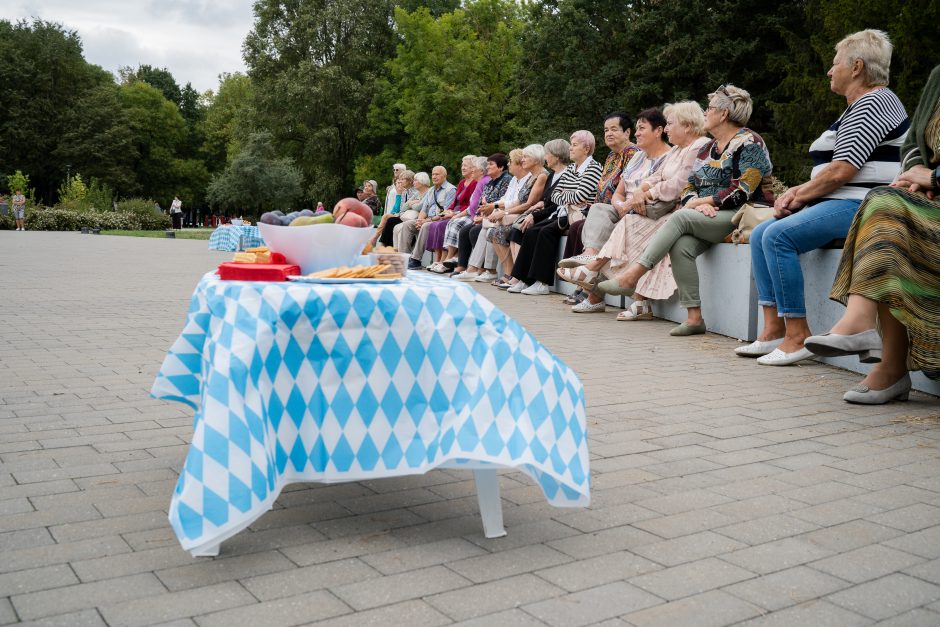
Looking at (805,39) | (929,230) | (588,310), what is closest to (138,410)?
(929,230)

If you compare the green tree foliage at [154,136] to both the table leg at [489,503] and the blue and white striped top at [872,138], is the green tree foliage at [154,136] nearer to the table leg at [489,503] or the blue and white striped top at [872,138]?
the blue and white striped top at [872,138]

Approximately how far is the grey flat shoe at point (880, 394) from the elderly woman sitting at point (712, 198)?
2.84 m

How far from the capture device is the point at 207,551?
2.81 metres

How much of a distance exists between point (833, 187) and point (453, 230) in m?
9.40

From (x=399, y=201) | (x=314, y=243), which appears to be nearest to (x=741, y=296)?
(x=314, y=243)

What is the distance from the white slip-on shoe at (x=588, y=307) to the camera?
10211mm

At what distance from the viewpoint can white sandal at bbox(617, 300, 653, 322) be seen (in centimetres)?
955

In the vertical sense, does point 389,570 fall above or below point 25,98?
below

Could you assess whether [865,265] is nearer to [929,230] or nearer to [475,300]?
[929,230]

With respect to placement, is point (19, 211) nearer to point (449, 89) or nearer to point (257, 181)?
point (257, 181)

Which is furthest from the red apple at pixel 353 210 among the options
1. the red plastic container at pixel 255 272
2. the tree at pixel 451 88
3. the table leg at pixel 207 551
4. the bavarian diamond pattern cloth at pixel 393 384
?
the tree at pixel 451 88

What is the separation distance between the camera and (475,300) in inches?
122

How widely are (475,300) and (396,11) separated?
5174 cm

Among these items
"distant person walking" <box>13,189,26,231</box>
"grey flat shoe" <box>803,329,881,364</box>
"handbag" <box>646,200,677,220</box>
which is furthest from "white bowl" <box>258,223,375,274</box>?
"distant person walking" <box>13,189,26,231</box>
